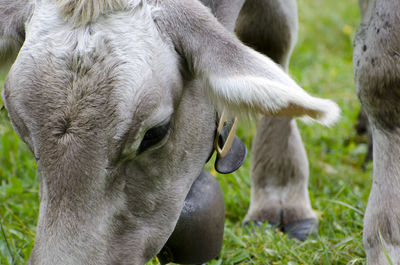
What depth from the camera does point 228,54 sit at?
229cm

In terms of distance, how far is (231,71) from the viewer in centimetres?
224

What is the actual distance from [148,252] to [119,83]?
713 mm

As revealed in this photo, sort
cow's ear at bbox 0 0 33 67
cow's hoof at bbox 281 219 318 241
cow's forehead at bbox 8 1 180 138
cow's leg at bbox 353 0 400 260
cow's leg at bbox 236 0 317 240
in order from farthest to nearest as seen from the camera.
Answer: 1. cow's leg at bbox 236 0 317 240
2. cow's hoof at bbox 281 219 318 241
3. cow's leg at bbox 353 0 400 260
4. cow's ear at bbox 0 0 33 67
5. cow's forehead at bbox 8 1 180 138

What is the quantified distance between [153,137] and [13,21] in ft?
2.58

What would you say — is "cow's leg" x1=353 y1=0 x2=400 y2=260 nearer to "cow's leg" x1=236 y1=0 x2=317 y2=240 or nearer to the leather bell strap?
the leather bell strap

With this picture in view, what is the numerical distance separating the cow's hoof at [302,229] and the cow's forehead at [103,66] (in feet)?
5.99

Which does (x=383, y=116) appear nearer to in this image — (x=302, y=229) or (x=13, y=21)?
(x=302, y=229)

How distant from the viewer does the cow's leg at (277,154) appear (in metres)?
4.03

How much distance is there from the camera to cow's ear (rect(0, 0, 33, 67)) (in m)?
2.52

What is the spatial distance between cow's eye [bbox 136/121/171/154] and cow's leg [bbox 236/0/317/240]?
1861 millimetres

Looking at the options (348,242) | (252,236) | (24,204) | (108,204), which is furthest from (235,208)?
(108,204)

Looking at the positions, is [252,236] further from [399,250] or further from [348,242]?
[399,250]

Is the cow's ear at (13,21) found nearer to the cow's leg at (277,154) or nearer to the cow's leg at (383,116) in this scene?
the cow's leg at (383,116)

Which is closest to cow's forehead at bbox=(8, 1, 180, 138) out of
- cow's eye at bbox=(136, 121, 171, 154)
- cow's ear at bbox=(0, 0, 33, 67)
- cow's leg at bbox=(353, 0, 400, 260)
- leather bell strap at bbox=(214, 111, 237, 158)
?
cow's eye at bbox=(136, 121, 171, 154)
